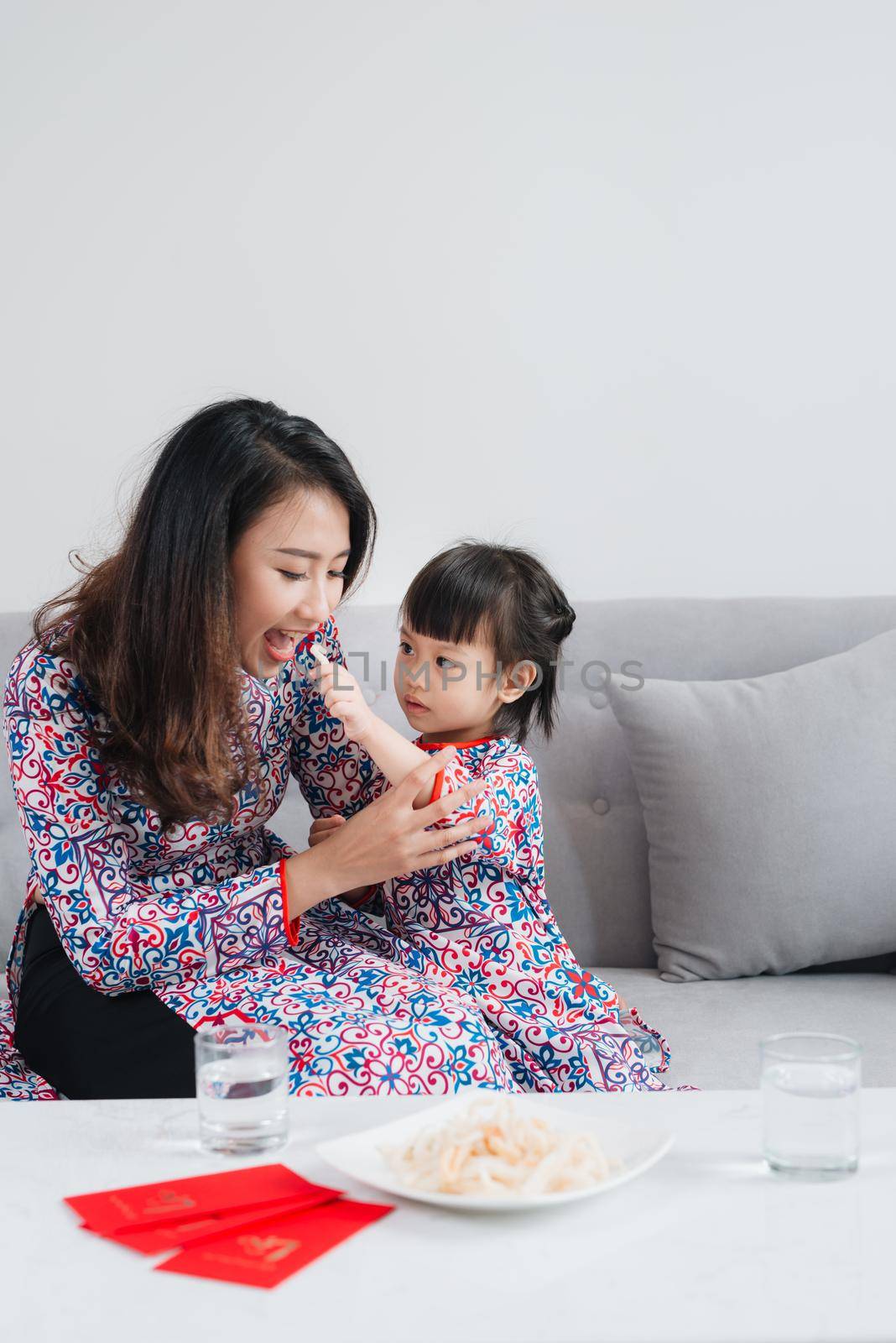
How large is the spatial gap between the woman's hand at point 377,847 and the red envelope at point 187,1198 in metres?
0.59

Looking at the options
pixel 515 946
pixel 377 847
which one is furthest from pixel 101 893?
pixel 515 946

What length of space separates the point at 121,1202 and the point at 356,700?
79 cm

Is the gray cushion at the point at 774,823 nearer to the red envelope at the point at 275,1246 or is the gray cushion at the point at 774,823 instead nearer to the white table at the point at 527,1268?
the white table at the point at 527,1268

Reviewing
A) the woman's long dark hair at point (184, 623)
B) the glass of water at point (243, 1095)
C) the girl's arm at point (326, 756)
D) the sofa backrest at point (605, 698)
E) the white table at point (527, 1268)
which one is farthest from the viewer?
the sofa backrest at point (605, 698)

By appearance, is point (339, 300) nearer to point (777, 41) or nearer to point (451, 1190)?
point (777, 41)

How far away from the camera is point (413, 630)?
1.81 m

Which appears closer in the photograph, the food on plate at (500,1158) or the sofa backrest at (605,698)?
the food on plate at (500,1158)

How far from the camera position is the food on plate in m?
0.82

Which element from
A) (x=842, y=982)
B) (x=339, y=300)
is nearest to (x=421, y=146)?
(x=339, y=300)

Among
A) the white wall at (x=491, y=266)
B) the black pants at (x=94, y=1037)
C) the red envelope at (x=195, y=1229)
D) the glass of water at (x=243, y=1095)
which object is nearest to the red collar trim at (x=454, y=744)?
the black pants at (x=94, y=1037)

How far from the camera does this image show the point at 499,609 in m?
1.78

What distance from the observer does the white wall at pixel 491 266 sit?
93.3 inches

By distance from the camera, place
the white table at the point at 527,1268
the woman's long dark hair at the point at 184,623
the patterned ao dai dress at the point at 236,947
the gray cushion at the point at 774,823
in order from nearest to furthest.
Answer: the white table at the point at 527,1268 < the patterned ao dai dress at the point at 236,947 < the woman's long dark hair at the point at 184,623 < the gray cushion at the point at 774,823

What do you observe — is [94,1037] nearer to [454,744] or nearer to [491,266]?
[454,744]
